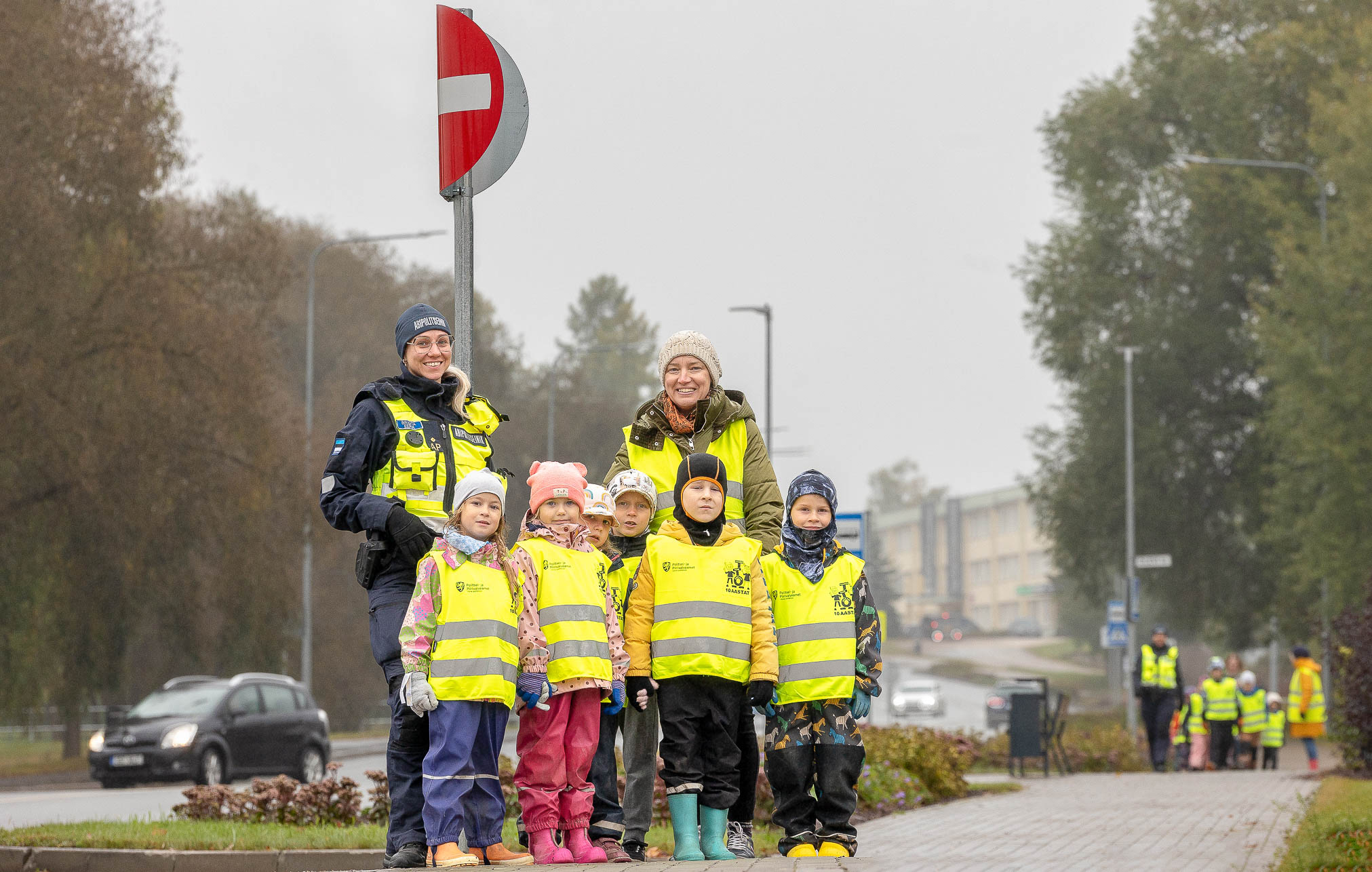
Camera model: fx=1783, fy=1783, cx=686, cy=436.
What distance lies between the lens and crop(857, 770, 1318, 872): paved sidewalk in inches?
398

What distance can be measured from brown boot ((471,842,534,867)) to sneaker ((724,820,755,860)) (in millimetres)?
1111

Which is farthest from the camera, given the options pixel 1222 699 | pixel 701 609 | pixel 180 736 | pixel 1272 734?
pixel 1272 734

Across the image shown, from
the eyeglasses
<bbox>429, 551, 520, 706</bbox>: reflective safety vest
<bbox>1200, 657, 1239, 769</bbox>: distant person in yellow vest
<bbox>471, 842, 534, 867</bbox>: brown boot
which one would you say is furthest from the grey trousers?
<bbox>1200, 657, 1239, 769</bbox>: distant person in yellow vest

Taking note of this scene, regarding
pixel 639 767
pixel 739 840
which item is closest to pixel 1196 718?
pixel 739 840

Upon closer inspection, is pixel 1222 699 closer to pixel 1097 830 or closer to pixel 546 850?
pixel 1097 830

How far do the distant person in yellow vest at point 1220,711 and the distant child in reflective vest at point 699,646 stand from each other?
17905 millimetres

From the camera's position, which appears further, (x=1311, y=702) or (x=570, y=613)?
(x=1311, y=702)

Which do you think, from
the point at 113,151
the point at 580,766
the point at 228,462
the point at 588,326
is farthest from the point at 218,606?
the point at 588,326

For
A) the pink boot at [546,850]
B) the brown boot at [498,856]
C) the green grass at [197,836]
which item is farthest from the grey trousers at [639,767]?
the green grass at [197,836]

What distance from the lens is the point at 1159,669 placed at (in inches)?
920

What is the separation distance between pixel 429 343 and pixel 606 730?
6.42ft

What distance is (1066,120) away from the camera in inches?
1839

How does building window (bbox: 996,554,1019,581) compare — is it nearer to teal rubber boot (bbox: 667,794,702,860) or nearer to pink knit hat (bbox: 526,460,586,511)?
teal rubber boot (bbox: 667,794,702,860)

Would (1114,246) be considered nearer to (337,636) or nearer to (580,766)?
(337,636)
